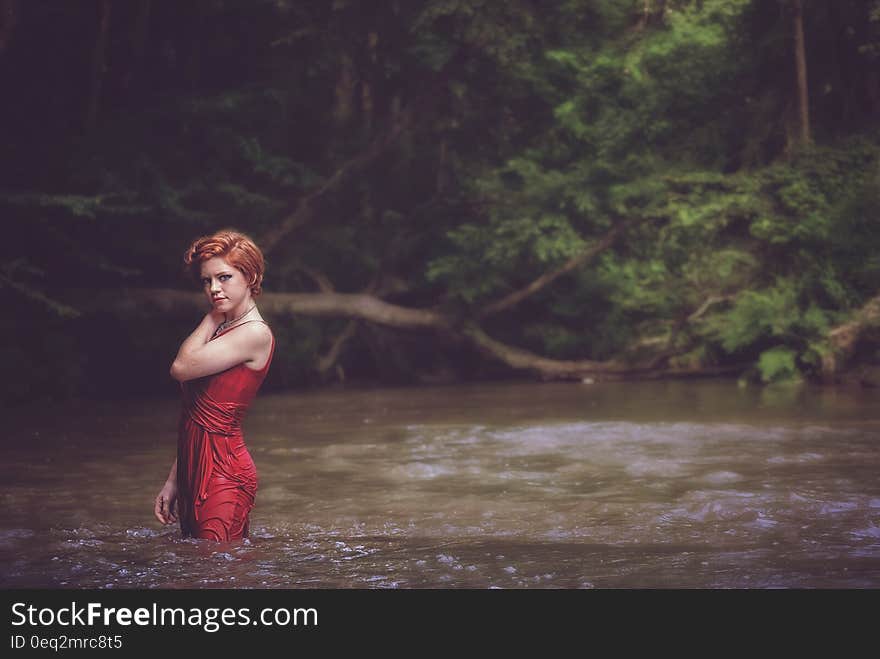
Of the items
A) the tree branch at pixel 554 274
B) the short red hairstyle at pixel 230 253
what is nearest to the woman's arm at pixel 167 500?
the short red hairstyle at pixel 230 253

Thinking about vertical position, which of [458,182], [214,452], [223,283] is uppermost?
[458,182]

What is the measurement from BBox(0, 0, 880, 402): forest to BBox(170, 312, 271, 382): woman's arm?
518 inches

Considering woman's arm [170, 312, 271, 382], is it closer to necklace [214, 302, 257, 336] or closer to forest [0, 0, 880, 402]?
necklace [214, 302, 257, 336]

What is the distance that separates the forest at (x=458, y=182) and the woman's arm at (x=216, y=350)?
13.2 m

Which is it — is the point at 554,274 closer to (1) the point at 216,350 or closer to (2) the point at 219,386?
(2) the point at 219,386

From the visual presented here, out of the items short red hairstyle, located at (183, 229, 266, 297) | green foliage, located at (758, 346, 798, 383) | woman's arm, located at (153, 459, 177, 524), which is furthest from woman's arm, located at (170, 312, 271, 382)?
green foliage, located at (758, 346, 798, 383)

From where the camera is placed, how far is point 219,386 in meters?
5.93

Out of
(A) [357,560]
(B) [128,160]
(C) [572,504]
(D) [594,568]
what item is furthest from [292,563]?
(B) [128,160]

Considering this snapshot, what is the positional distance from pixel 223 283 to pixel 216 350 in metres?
0.33

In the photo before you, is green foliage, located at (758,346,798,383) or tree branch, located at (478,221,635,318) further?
tree branch, located at (478,221,635,318)

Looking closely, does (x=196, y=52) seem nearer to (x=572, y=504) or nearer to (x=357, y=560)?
(x=572, y=504)

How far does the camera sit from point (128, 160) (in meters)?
19.5

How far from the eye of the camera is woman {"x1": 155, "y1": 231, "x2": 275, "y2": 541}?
5.84 meters

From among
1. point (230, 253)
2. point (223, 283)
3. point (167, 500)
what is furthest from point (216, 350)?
point (167, 500)
